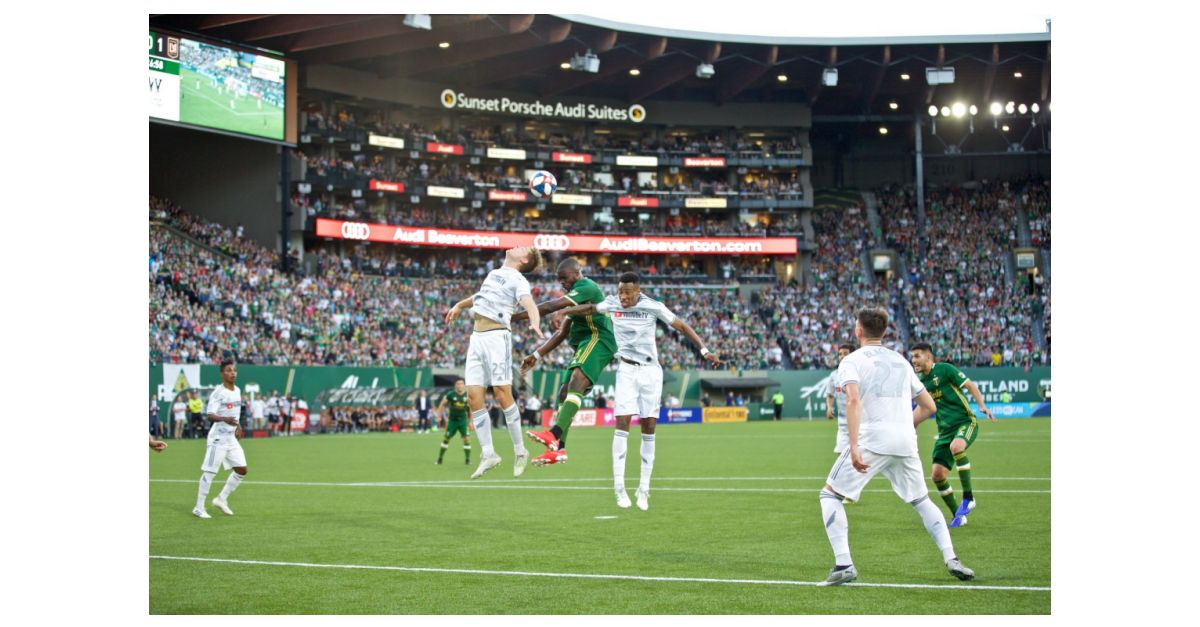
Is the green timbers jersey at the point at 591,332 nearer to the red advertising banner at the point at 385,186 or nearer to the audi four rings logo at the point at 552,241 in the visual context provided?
the red advertising banner at the point at 385,186

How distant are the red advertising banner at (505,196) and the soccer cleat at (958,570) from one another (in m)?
64.1

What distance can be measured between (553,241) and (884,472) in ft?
207

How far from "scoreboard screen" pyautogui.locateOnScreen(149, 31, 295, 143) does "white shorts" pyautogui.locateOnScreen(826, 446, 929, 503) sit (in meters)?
43.1

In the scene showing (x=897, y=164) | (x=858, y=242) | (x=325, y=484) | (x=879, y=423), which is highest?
(x=897, y=164)

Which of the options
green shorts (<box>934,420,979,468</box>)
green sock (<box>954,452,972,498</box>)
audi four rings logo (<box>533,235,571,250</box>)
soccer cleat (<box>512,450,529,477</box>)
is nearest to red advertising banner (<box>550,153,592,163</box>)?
audi four rings logo (<box>533,235,571,250</box>)

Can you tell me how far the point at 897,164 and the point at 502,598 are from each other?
80.3 metres

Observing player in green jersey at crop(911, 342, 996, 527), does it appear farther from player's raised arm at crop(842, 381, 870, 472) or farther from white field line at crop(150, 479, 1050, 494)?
player's raised arm at crop(842, 381, 870, 472)

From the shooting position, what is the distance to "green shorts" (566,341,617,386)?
15097mm

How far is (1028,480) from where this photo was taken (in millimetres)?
21266

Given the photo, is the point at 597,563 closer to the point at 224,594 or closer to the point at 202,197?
the point at 224,594

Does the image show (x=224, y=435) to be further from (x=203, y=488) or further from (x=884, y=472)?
(x=884, y=472)

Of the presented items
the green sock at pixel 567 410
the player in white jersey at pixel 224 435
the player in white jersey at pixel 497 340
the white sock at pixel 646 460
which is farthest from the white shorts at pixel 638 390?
the player in white jersey at pixel 224 435

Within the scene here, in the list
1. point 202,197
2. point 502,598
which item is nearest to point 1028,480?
point 502,598

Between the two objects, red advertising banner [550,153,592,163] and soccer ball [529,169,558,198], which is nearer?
soccer ball [529,169,558,198]
